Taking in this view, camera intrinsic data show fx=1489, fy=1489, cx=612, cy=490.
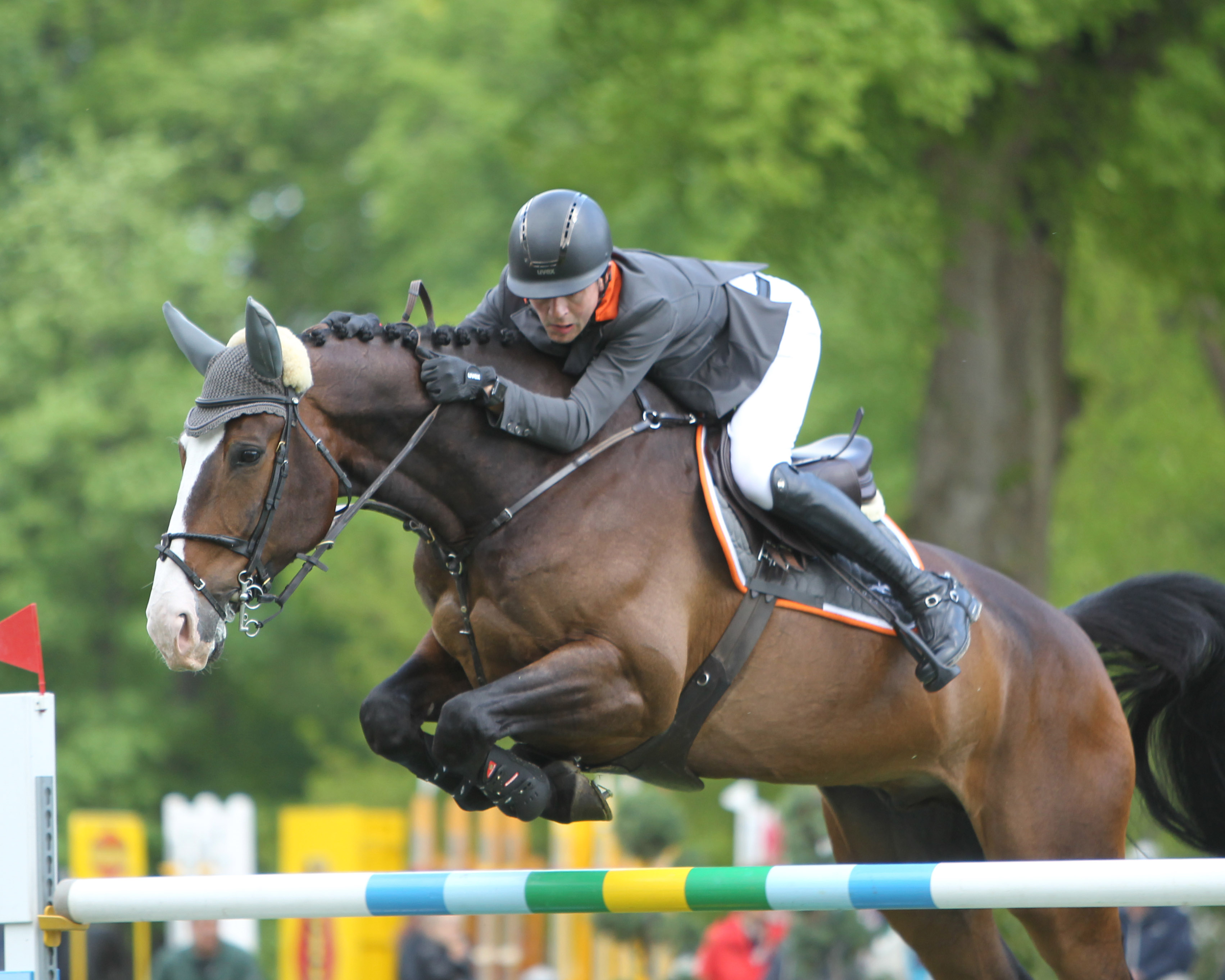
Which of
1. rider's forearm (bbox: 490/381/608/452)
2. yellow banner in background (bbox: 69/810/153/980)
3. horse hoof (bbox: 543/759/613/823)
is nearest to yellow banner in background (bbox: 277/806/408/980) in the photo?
yellow banner in background (bbox: 69/810/153/980)

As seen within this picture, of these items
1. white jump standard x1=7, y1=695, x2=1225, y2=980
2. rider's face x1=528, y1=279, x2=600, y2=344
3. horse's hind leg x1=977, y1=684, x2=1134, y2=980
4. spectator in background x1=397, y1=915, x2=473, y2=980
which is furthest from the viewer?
spectator in background x1=397, y1=915, x2=473, y2=980

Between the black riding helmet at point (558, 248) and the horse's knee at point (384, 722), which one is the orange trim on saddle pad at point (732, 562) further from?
the horse's knee at point (384, 722)

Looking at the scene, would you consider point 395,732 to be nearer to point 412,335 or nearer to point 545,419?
point 545,419

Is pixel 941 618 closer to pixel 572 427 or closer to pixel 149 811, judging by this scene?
pixel 572 427

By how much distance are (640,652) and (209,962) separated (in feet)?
17.1

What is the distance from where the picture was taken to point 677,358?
419 cm

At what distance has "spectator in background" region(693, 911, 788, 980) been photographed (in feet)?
29.2

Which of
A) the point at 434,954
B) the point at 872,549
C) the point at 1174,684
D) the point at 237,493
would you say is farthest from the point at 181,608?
the point at 434,954

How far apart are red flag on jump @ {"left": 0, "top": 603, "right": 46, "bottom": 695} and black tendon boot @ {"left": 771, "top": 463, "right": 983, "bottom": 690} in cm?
195

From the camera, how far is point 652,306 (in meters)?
4.01

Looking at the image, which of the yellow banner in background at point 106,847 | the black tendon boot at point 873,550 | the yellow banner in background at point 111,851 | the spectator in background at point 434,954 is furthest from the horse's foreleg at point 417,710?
the yellow banner in background at point 106,847

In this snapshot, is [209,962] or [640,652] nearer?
[640,652]

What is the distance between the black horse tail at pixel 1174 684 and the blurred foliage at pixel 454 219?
12.1 ft

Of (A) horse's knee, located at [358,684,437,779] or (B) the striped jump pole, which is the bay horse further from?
(B) the striped jump pole
